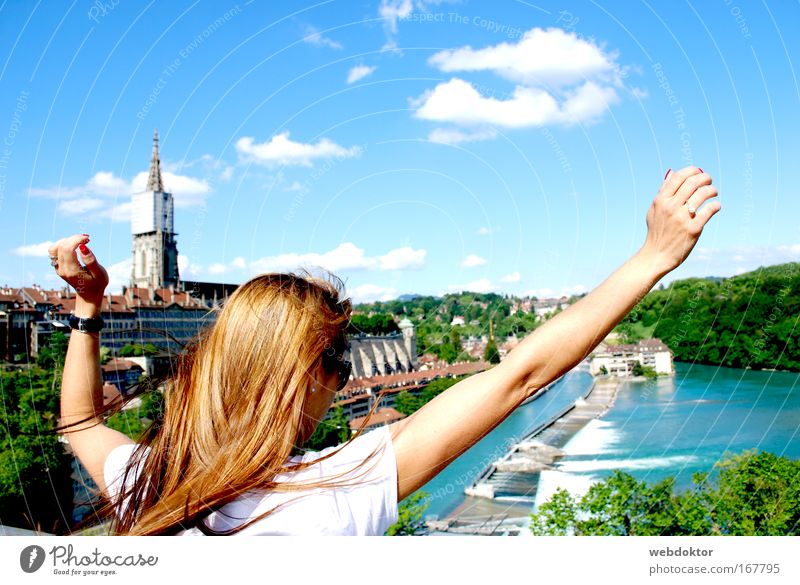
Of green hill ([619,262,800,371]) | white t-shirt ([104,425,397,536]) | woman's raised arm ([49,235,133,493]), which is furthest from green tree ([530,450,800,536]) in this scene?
white t-shirt ([104,425,397,536])

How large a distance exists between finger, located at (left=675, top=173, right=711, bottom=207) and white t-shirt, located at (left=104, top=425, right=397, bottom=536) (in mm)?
228

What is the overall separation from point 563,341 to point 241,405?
217 millimetres

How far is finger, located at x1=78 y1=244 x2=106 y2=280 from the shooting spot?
59 centimetres

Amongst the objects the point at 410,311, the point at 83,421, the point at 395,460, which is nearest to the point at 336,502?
the point at 395,460

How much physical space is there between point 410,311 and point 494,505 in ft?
26.2

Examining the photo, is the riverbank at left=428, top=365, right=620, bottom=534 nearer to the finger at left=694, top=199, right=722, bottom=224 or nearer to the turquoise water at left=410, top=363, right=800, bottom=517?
the turquoise water at left=410, top=363, right=800, bottom=517

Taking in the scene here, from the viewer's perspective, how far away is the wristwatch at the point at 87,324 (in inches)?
24.4

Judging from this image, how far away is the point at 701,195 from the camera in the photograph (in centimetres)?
40

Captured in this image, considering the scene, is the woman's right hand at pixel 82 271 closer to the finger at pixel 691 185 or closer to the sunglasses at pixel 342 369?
the sunglasses at pixel 342 369

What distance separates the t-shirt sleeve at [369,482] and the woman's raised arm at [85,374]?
245 mm

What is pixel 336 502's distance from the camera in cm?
42

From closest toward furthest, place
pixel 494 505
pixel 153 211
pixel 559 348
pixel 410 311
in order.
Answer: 1. pixel 559 348
2. pixel 153 211
3. pixel 410 311
4. pixel 494 505
